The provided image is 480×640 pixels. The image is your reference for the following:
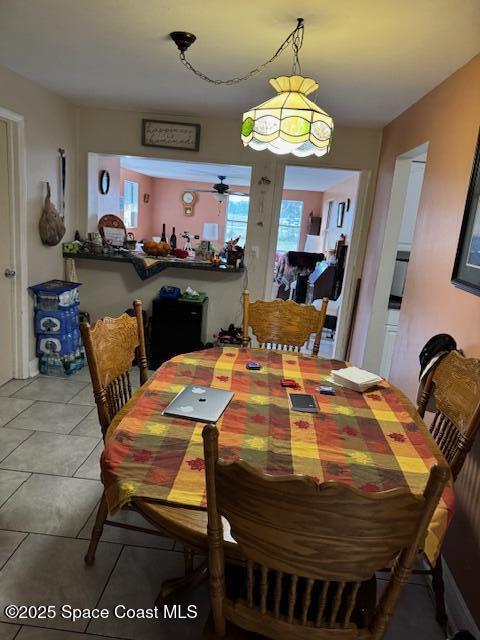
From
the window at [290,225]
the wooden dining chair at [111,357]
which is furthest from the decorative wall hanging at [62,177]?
the window at [290,225]

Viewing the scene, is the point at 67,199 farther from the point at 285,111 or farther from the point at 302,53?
the point at 285,111

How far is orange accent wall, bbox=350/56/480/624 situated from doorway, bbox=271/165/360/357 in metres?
1.32

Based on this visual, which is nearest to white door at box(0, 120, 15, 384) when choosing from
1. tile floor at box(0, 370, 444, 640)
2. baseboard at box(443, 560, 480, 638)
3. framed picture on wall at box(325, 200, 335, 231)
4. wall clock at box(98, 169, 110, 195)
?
tile floor at box(0, 370, 444, 640)

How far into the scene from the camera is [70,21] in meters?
1.99

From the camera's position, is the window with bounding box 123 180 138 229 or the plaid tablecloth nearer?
the plaid tablecloth

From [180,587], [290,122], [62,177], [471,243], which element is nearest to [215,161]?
[62,177]

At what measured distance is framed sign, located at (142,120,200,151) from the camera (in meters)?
3.64

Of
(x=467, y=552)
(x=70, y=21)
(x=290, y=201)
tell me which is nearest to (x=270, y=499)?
(x=467, y=552)

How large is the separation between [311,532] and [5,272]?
10.2 feet

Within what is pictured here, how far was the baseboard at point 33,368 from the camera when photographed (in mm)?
3455

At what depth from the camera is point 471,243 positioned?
188cm

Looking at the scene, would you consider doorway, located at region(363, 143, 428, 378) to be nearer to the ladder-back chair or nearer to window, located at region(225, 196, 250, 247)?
the ladder-back chair

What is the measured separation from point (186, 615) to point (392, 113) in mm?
3309

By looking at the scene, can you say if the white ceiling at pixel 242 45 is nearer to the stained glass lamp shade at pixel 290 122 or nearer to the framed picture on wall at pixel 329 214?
the stained glass lamp shade at pixel 290 122
